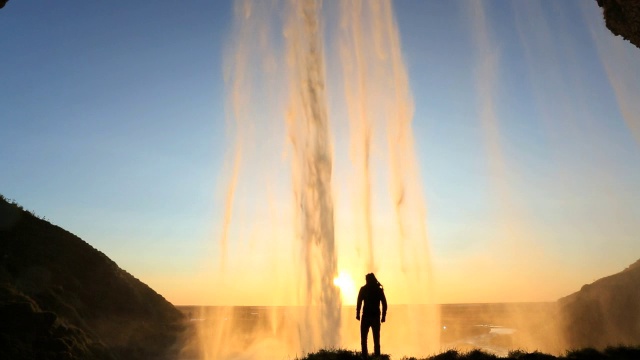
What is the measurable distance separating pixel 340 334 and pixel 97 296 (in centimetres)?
3238

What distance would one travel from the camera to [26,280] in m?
36.3

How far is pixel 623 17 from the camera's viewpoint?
56.7 feet

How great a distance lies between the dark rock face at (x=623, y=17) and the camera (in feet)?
53.7

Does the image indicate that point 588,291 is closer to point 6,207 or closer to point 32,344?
point 32,344

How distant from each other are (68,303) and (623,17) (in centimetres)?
5047

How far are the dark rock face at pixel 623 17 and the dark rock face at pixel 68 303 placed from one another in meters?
37.4

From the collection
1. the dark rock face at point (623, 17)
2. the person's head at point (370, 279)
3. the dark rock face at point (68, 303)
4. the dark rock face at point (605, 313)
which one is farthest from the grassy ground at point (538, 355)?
the dark rock face at point (605, 313)

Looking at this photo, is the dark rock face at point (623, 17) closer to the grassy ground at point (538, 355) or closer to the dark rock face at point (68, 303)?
the grassy ground at point (538, 355)

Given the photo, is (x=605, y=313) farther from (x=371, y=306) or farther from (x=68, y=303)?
(x=68, y=303)

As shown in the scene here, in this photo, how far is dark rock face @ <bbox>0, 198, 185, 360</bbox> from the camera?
25844 mm

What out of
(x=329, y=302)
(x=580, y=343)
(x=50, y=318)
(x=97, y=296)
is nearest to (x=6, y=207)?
(x=97, y=296)

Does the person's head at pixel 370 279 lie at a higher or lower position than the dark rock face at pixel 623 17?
lower

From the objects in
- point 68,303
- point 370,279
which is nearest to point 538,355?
point 370,279

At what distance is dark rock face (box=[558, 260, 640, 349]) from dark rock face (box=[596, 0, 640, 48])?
47.5 m
